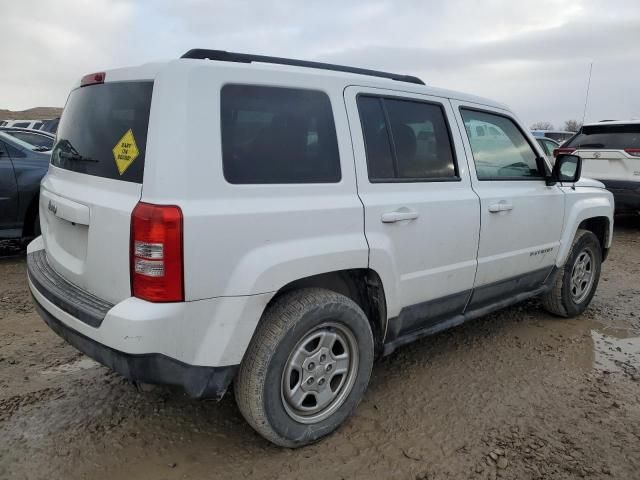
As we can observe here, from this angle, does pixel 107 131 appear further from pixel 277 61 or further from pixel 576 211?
pixel 576 211

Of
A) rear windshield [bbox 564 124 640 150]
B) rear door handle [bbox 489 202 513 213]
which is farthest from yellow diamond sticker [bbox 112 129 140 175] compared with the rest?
rear windshield [bbox 564 124 640 150]

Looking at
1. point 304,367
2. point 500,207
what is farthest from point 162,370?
point 500,207

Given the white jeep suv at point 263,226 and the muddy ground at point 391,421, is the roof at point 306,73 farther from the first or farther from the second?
the muddy ground at point 391,421

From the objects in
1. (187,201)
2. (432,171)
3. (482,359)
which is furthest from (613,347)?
(187,201)

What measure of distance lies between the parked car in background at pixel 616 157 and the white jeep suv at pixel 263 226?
5646 millimetres

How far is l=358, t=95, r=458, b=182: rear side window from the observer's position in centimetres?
275

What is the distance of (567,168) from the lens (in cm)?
397

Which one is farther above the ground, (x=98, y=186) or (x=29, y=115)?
(x=29, y=115)

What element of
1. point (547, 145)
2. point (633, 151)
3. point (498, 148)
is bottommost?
point (498, 148)

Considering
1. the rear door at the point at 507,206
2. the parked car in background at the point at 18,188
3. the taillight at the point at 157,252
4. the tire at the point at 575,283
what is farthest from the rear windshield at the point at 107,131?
the tire at the point at 575,283

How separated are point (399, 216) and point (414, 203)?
0.17m

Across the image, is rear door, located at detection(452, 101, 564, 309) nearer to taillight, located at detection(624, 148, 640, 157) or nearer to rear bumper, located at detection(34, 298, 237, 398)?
rear bumper, located at detection(34, 298, 237, 398)

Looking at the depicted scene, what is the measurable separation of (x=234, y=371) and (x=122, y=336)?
51cm

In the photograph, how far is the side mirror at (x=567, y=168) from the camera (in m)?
3.85
